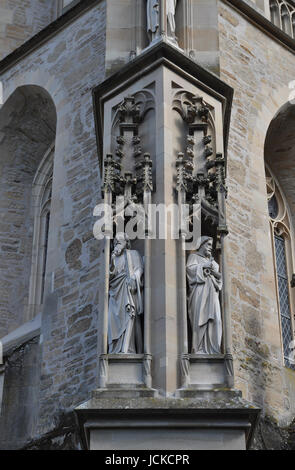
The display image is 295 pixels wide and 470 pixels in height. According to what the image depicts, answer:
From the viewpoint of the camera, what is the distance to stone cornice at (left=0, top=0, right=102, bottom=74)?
1572 cm

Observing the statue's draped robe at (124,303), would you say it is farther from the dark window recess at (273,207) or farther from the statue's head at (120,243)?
the dark window recess at (273,207)

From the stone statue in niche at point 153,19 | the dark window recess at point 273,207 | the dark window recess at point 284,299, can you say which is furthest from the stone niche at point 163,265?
the dark window recess at point 273,207

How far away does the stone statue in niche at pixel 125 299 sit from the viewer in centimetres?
988

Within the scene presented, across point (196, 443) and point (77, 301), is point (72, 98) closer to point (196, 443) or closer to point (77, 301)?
point (77, 301)

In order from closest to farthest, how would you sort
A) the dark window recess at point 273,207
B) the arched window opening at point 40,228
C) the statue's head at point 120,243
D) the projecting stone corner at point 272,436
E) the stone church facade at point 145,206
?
the stone church facade at point 145,206, the statue's head at point 120,243, the projecting stone corner at point 272,436, the arched window opening at point 40,228, the dark window recess at point 273,207

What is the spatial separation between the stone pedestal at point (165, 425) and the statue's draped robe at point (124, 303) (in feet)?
2.44

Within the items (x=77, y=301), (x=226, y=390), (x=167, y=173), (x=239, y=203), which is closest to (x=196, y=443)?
(x=226, y=390)

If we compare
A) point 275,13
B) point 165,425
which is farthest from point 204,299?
point 275,13

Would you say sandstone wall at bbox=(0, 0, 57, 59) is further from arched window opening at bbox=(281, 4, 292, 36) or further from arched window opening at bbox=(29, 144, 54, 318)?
arched window opening at bbox=(281, 4, 292, 36)

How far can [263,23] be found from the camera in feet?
51.4

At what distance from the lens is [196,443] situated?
30.2 feet

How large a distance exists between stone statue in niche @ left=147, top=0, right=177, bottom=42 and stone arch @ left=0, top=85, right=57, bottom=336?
3493 mm

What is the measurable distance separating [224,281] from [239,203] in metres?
3.45

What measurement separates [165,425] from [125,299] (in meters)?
1.39
